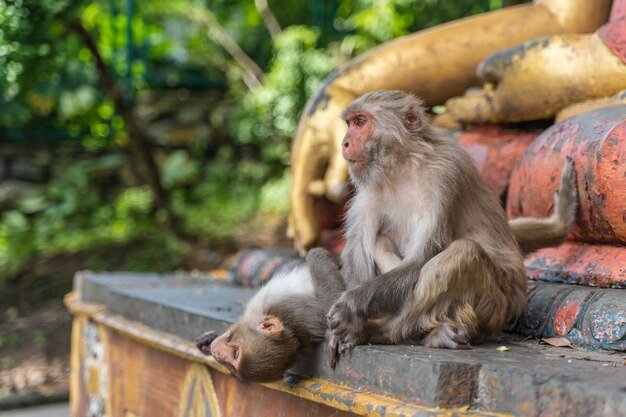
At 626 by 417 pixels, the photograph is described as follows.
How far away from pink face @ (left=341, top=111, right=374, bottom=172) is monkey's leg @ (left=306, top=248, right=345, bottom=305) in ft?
1.10

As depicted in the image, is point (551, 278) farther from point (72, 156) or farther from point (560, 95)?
point (72, 156)

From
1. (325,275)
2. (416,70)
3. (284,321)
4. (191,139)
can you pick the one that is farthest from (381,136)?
(191,139)

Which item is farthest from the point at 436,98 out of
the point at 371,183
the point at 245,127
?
the point at 245,127

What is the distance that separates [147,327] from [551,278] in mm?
1728

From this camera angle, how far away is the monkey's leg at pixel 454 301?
7.78 ft

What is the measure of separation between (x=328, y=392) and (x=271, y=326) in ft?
0.88

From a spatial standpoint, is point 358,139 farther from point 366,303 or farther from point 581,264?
point 581,264

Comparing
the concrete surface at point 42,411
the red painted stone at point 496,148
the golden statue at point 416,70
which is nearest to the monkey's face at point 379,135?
the red painted stone at point 496,148

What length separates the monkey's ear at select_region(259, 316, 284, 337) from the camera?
2.58 meters

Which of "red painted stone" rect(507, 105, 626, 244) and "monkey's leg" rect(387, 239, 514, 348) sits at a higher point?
"red painted stone" rect(507, 105, 626, 244)

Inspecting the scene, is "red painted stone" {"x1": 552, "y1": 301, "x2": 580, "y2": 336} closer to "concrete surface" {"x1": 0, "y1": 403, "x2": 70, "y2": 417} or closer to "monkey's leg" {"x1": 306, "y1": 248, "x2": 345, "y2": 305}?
"monkey's leg" {"x1": 306, "y1": 248, "x2": 345, "y2": 305}

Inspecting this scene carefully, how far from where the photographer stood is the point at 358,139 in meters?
2.67

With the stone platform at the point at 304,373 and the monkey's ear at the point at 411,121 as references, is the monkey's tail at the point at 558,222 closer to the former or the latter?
the stone platform at the point at 304,373

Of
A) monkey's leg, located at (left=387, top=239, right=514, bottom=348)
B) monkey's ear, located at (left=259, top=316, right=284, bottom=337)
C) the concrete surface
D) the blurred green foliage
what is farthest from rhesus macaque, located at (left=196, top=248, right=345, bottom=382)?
the blurred green foliage
